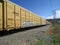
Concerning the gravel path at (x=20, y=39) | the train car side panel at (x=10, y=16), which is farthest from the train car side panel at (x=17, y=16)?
the gravel path at (x=20, y=39)

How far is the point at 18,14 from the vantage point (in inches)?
593

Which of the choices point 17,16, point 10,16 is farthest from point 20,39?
point 17,16

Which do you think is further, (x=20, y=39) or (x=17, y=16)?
(x=17, y=16)

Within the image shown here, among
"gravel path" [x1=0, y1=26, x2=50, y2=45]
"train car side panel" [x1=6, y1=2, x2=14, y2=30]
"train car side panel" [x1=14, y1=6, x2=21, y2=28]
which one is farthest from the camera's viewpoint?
"train car side panel" [x1=14, y1=6, x2=21, y2=28]

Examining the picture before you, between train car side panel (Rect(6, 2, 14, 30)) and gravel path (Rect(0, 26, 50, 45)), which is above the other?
train car side panel (Rect(6, 2, 14, 30))

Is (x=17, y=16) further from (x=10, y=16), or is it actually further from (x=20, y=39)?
(x=20, y=39)

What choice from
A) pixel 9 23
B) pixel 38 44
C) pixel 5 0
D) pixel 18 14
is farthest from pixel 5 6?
pixel 38 44

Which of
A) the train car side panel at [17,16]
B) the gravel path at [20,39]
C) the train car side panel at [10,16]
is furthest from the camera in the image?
the train car side panel at [17,16]

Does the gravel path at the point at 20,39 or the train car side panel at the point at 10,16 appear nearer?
the gravel path at the point at 20,39

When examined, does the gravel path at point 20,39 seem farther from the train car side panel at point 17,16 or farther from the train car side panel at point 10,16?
the train car side panel at point 17,16

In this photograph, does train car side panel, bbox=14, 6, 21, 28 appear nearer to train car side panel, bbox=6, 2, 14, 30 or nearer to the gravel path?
train car side panel, bbox=6, 2, 14, 30

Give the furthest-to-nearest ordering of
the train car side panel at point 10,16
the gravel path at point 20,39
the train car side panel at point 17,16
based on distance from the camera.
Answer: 1. the train car side panel at point 17,16
2. the train car side panel at point 10,16
3. the gravel path at point 20,39

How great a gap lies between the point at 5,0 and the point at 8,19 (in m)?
1.66

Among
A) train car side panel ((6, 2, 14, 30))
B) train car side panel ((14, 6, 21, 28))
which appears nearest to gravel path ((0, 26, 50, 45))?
train car side panel ((6, 2, 14, 30))
